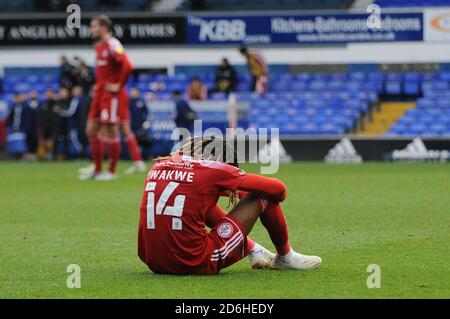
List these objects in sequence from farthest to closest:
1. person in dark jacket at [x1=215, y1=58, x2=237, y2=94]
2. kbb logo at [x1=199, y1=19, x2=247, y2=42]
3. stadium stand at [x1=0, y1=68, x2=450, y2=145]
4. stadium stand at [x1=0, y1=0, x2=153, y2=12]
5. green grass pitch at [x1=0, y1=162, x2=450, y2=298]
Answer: stadium stand at [x1=0, y1=0, x2=153, y2=12] < kbb logo at [x1=199, y1=19, x2=247, y2=42] < person in dark jacket at [x1=215, y1=58, x2=237, y2=94] < stadium stand at [x1=0, y1=68, x2=450, y2=145] < green grass pitch at [x1=0, y1=162, x2=450, y2=298]

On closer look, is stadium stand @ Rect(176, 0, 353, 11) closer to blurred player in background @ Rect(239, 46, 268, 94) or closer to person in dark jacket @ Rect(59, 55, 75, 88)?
blurred player in background @ Rect(239, 46, 268, 94)

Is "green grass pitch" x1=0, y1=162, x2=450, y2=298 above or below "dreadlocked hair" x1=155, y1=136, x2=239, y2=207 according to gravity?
below

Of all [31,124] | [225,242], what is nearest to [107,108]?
[31,124]

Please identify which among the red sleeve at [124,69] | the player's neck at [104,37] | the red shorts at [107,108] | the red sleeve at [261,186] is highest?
the player's neck at [104,37]

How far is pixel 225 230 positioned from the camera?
817 centimetres

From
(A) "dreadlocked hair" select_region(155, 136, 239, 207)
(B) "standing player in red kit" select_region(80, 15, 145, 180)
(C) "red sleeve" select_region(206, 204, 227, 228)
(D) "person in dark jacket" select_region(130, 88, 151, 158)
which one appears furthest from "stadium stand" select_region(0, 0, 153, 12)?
(A) "dreadlocked hair" select_region(155, 136, 239, 207)

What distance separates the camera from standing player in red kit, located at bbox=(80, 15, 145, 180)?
18.1m

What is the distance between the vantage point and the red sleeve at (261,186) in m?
8.00

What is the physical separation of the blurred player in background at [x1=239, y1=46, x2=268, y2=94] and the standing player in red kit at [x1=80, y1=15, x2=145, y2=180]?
35.9 ft

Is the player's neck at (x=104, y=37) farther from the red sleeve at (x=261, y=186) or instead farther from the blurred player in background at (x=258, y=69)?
the blurred player in background at (x=258, y=69)

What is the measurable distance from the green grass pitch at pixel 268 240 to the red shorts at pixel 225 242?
0.12m

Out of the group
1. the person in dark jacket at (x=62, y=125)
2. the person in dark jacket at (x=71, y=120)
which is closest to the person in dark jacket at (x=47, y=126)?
the person in dark jacket at (x=62, y=125)

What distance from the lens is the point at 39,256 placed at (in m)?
9.69

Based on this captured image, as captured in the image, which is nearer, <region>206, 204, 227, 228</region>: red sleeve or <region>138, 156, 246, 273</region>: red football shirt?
<region>138, 156, 246, 273</region>: red football shirt
